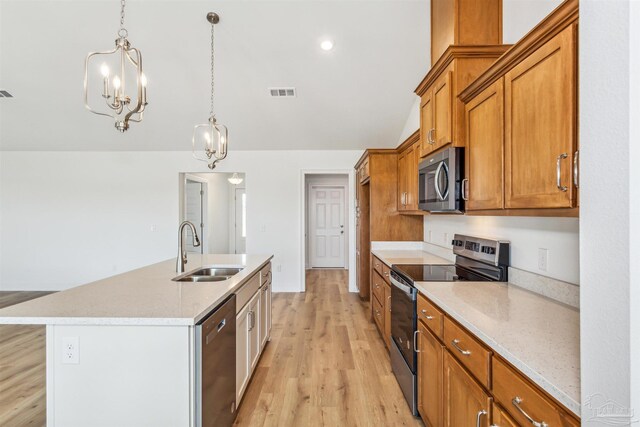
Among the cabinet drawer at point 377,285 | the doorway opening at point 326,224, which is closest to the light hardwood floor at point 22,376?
the cabinet drawer at point 377,285

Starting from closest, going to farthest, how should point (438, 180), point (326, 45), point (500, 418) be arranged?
1. point (500, 418)
2. point (438, 180)
3. point (326, 45)

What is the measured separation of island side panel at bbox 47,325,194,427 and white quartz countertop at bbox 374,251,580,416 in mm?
1267

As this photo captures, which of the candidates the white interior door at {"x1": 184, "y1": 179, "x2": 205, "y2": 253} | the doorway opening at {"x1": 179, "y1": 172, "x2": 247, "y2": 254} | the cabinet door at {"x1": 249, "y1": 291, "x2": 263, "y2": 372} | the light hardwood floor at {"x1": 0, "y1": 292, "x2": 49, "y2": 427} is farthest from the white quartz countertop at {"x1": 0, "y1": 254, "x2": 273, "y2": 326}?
the white interior door at {"x1": 184, "y1": 179, "x2": 205, "y2": 253}

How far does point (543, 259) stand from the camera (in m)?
1.76

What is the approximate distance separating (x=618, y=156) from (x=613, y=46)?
0.24 metres

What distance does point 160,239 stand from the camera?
5.38 meters

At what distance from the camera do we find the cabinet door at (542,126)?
1.10 metres

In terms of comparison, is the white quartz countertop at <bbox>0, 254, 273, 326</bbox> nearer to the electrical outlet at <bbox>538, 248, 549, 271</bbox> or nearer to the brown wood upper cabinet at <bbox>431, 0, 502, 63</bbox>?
the electrical outlet at <bbox>538, 248, 549, 271</bbox>

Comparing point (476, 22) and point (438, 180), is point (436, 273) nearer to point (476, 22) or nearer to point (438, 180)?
point (438, 180)

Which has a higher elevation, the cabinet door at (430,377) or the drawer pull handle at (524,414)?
the drawer pull handle at (524,414)

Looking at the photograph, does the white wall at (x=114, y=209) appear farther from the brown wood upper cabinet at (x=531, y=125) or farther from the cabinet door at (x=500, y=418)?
the cabinet door at (x=500, y=418)

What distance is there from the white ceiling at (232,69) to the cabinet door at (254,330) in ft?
8.45

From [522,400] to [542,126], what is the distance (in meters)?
0.99

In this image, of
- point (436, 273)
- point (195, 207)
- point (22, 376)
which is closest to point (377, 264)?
point (436, 273)
